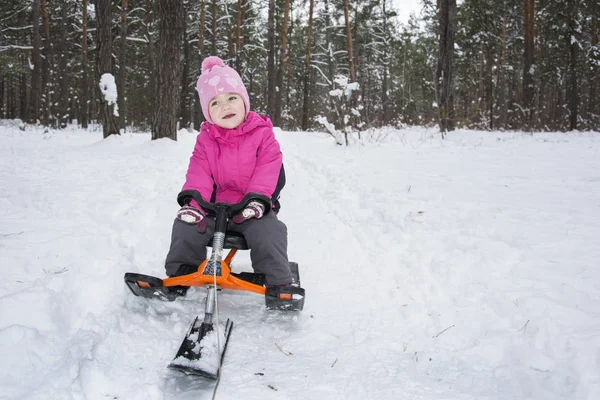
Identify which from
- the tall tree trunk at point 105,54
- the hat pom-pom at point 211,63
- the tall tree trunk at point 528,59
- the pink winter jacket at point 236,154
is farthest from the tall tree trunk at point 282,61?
the pink winter jacket at point 236,154

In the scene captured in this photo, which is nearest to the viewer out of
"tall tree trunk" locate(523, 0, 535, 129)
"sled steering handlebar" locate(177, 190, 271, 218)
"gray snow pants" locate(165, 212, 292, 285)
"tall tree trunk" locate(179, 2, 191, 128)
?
"sled steering handlebar" locate(177, 190, 271, 218)

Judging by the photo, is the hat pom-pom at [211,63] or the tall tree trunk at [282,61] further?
the tall tree trunk at [282,61]

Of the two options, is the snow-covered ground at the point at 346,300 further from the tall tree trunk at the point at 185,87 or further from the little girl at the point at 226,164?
the tall tree trunk at the point at 185,87

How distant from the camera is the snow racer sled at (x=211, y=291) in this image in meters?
1.69

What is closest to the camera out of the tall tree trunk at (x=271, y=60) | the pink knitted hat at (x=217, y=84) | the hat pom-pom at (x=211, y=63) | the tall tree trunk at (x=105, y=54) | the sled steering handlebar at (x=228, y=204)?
the sled steering handlebar at (x=228, y=204)

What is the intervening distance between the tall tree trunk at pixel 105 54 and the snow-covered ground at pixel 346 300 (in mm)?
5377

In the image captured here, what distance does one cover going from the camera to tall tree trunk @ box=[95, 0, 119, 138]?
9.49m

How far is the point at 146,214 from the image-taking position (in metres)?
3.94

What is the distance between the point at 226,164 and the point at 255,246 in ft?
2.22

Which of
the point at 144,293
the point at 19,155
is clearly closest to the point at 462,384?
the point at 144,293

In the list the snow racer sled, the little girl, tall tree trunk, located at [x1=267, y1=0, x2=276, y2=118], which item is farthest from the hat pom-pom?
tall tree trunk, located at [x1=267, y1=0, x2=276, y2=118]

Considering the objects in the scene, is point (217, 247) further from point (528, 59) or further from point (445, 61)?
point (528, 59)

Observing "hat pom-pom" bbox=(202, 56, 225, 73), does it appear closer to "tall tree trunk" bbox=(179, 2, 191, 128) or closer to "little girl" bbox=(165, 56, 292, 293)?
"little girl" bbox=(165, 56, 292, 293)

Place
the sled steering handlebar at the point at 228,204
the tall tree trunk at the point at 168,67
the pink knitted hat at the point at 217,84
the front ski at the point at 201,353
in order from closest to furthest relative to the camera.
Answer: the front ski at the point at 201,353 → the sled steering handlebar at the point at 228,204 → the pink knitted hat at the point at 217,84 → the tall tree trunk at the point at 168,67
